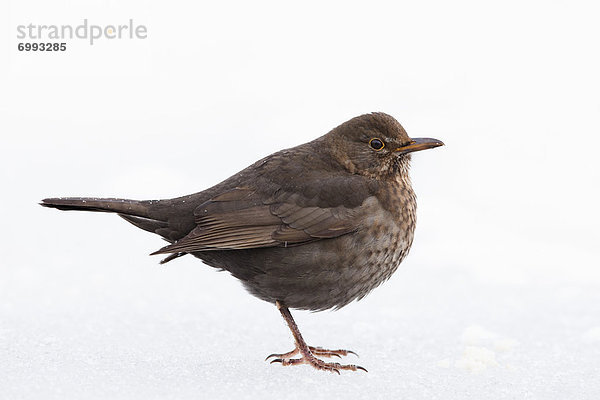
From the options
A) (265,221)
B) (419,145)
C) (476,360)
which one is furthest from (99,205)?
(476,360)

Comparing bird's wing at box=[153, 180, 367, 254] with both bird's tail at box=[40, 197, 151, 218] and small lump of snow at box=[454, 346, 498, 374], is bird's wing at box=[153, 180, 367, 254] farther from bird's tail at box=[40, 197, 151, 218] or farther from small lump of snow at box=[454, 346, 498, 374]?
small lump of snow at box=[454, 346, 498, 374]

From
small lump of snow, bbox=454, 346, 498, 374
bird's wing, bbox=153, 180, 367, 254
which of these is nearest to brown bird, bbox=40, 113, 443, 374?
bird's wing, bbox=153, 180, 367, 254

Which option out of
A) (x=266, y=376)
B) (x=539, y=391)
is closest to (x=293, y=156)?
(x=266, y=376)

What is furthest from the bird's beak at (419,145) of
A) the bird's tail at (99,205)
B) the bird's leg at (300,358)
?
the bird's tail at (99,205)

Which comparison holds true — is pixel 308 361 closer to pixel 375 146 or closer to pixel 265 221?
pixel 265 221

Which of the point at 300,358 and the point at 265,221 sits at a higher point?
the point at 265,221
